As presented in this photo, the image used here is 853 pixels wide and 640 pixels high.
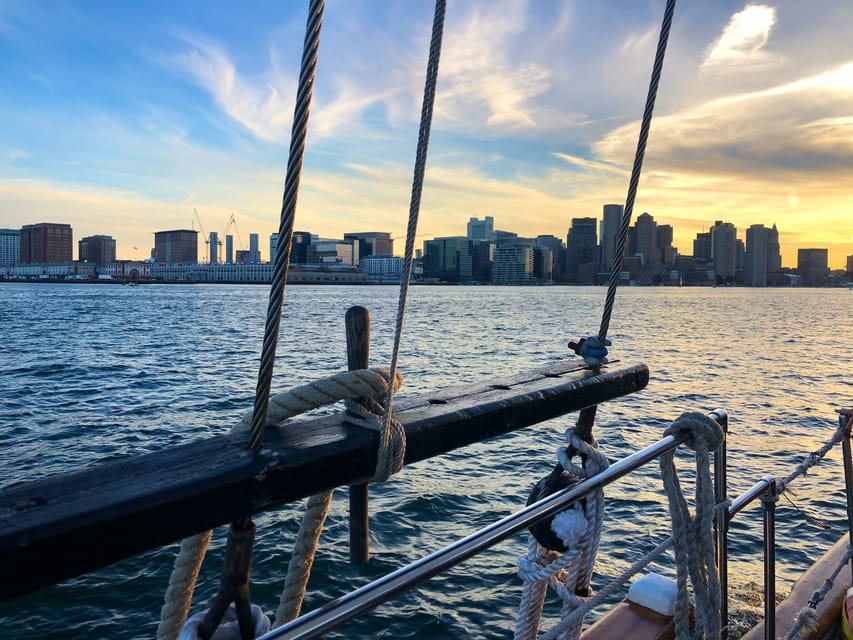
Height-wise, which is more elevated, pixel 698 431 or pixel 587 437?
pixel 698 431

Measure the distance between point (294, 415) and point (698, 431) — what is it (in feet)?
4.17

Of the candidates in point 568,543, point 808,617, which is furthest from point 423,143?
point 808,617

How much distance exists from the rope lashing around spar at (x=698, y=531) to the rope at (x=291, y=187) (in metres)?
1.23

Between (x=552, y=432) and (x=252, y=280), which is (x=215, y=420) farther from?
(x=252, y=280)

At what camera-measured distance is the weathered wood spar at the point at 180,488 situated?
105 centimetres

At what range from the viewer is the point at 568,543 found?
2.09m

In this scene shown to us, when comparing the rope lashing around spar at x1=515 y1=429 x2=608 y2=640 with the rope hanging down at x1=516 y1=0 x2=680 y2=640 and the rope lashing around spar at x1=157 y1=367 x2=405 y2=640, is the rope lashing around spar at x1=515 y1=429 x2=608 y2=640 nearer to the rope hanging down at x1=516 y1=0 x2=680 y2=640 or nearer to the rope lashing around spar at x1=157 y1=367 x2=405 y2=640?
the rope hanging down at x1=516 y1=0 x2=680 y2=640

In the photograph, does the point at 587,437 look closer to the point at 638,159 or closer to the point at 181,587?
the point at 638,159

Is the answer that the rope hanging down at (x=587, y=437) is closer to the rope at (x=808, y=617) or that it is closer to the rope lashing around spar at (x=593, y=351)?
the rope lashing around spar at (x=593, y=351)

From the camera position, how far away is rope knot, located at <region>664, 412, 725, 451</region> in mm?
1975

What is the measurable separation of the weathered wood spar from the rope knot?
65 centimetres

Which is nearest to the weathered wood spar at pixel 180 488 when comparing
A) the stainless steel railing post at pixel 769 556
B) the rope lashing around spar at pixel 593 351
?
the rope lashing around spar at pixel 593 351

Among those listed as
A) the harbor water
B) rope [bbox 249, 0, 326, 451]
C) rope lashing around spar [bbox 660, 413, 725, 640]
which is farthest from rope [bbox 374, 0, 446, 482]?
the harbor water

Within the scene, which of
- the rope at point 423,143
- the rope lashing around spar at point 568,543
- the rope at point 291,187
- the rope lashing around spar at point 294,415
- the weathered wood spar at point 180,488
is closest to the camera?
the weathered wood spar at point 180,488
